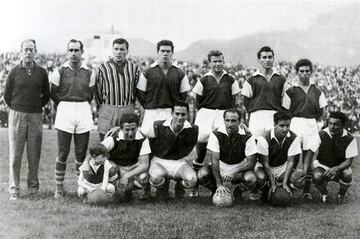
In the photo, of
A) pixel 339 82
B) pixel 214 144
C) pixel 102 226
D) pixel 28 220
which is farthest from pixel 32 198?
pixel 339 82

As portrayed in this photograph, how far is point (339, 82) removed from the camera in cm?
1289

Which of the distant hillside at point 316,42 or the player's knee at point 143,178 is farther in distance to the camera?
the distant hillside at point 316,42

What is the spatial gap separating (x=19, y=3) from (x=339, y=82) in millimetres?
10499

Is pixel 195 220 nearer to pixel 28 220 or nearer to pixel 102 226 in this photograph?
pixel 102 226

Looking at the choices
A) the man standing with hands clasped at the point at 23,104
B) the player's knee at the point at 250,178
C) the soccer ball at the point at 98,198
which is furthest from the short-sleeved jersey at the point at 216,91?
the man standing with hands clasped at the point at 23,104

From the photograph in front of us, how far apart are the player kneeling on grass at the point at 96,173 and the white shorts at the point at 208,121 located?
1.26m

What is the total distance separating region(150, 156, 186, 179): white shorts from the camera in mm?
4805

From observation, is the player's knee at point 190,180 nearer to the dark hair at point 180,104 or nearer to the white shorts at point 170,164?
the white shorts at point 170,164

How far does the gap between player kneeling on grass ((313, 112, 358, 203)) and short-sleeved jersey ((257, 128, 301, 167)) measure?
0.36 metres

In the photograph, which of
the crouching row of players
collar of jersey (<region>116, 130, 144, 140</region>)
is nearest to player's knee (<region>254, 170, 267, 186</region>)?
the crouching row of players

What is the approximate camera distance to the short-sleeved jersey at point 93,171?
4.53 metres

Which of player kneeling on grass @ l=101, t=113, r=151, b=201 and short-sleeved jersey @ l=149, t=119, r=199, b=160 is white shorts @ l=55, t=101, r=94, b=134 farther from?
short-sleeved jersey @ l=149, t=119, r=199, b=160

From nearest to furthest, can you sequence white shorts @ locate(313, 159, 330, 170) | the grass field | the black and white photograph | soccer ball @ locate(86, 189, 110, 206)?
the grass field, the black and white photograph, soccer ball @ locate(86, 189, 110, 206), white shorts @ locate(313, 159, 330, 170)

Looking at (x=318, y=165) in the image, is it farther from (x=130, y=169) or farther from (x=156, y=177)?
(x=130, y=169)
